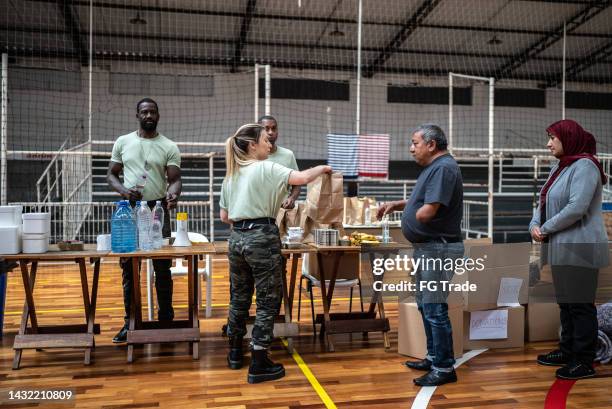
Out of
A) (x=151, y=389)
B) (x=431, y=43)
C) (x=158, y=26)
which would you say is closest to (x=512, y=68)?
(x=431, y=43)

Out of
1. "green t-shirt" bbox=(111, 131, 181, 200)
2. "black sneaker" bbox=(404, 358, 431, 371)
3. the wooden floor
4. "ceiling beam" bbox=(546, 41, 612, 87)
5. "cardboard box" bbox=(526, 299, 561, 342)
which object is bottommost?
the wooden floor

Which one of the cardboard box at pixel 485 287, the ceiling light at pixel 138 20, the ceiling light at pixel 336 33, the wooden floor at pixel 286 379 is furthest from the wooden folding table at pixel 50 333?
the ceiling light at pixel 336 33

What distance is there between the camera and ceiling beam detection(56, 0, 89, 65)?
11.5 meters

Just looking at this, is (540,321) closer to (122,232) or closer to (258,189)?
(258,189)

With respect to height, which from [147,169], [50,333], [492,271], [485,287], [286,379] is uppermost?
[147,169]

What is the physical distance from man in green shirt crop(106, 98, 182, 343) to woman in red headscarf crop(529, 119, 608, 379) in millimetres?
2404

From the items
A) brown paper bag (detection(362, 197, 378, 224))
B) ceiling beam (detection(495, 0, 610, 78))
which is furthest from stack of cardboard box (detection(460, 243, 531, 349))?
ceiling beam (detection(495, 0, 610, 78))

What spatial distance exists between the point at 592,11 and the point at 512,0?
6.36 ft

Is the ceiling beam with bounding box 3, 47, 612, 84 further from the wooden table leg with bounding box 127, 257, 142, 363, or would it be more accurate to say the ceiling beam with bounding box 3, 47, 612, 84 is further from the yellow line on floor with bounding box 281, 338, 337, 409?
the yellow line on floor with bounding box 281, 338, 337, 409

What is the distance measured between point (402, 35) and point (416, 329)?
11093 millimetres

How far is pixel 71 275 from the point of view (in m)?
7.28

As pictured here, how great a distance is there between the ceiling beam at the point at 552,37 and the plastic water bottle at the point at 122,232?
10.2 m

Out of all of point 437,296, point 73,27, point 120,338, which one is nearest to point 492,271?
point 437,296

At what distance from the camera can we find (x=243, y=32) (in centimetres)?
1300
